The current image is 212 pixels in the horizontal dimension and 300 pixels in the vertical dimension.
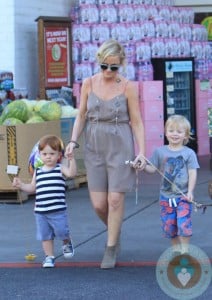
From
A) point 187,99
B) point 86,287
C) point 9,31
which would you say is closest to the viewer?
point 86,287

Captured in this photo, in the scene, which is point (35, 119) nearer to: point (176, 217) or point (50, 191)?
point (50, 191)

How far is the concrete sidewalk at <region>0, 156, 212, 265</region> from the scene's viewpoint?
24.2 feet

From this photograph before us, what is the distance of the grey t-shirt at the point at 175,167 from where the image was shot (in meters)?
6.51

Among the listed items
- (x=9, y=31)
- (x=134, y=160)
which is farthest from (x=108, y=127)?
(x=9, y=31)

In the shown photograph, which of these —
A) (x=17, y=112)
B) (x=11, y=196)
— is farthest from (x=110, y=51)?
(x=11, y=196)

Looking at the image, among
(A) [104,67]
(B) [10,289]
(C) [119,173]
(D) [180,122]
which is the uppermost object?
(A) [104,67]

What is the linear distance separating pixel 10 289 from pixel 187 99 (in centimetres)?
943

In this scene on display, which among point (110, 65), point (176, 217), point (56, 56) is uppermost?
point (56, 56)

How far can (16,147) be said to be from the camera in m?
10.5

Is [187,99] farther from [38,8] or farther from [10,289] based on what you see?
[10,289]

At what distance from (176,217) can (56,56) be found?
7418 mm

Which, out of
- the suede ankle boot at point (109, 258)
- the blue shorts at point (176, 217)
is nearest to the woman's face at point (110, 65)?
the blue shorts at point (176, 217)

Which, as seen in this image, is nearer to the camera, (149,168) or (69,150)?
(149,168)

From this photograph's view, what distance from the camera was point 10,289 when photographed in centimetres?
631
